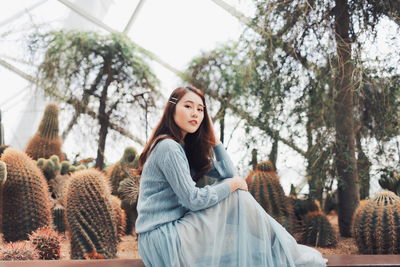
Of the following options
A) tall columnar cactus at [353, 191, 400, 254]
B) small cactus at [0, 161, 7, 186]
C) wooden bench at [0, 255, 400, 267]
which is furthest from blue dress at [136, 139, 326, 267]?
tall columnar cactus at [353, 191, 400, 254]

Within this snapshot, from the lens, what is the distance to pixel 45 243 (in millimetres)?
2283

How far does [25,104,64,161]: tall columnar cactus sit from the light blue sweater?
2585 mm

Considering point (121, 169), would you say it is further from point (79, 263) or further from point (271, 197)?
point (79, 263)

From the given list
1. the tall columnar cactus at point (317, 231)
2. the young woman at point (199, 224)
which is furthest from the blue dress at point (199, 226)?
the tall columnar cactus at point (317, 231)

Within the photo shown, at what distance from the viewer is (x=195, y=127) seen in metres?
1.64

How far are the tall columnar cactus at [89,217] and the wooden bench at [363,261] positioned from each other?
1266mm

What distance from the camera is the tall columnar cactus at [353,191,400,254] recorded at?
106 inches

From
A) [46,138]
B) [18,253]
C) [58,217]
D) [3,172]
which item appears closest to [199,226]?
[18,253]

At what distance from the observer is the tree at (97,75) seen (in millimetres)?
4039

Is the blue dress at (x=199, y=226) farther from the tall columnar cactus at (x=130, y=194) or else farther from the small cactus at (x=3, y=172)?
the tall columnar cactus at (x=130, y=194)

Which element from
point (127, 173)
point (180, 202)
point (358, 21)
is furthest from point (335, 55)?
point (180, 202)

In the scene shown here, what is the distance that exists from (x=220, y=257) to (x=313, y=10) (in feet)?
8.37

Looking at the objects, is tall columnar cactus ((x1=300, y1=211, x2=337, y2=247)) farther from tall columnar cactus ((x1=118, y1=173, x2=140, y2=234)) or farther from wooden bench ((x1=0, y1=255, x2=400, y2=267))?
tall columnar cactus ((x1=118, y1=173, x2=140, y2=234))

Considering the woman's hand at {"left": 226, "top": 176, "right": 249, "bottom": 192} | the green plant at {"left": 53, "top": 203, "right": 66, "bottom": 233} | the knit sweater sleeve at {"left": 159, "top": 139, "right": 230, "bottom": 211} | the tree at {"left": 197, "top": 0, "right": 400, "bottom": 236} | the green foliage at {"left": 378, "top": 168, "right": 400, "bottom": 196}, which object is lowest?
the green plant at {"left": 53, "top": 203, "right": 66, "bottom": 233}
